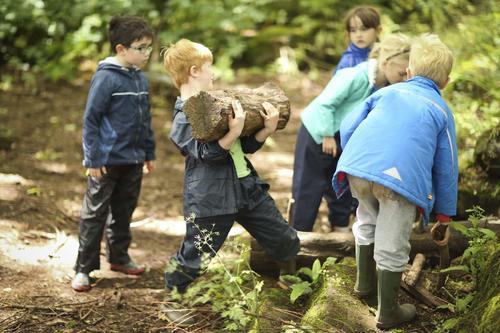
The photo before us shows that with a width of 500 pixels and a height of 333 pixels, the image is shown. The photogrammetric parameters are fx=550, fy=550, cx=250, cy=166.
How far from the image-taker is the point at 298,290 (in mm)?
3723

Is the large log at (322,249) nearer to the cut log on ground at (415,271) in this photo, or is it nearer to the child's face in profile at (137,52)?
the cut log on ground at (415,271)

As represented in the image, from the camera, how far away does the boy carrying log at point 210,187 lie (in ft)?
11.8

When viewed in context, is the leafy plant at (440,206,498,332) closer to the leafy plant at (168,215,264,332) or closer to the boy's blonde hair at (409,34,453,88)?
the boy's blonde hair at (409,34,453,88)

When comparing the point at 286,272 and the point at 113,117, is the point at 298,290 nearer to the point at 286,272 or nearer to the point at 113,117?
the point at 286,272

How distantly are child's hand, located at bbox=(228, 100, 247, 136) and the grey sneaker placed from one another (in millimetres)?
1899

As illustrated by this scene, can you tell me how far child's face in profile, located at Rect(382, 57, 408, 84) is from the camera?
12.9 feet

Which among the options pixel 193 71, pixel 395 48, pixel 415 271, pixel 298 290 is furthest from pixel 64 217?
pixel 395 48

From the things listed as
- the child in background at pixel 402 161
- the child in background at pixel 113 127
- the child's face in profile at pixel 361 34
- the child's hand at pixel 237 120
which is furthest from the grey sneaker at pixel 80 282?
the child's face in profile at pixel 361 34

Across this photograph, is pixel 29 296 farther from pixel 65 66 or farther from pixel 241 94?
pixel 65 66

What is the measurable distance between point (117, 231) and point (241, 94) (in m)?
1.85

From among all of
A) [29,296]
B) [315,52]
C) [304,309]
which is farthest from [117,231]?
[315,52]

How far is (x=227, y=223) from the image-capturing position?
3.71 m

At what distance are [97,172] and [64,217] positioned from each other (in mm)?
1511

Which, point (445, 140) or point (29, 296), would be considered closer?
point (445, 140)
